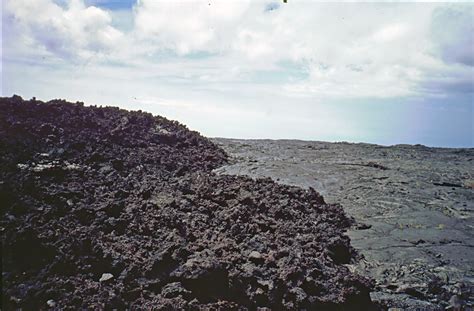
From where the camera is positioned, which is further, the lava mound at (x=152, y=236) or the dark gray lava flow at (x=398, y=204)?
the dark gray lava flow at (x=398, y=204)

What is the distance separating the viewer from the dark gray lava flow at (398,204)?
4.29 meters

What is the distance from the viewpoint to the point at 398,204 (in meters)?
6.89

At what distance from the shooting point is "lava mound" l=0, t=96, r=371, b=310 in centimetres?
399

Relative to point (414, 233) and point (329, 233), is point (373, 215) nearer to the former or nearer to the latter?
point (414, 233)

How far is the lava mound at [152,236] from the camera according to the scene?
13.1 ft

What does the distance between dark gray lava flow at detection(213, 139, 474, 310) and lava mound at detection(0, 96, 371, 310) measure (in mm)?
422

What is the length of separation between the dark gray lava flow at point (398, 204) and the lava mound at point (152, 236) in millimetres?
422

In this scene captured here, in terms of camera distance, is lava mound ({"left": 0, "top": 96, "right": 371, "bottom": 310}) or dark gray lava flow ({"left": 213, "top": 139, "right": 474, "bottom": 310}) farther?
dark gray lava flow ({"left": 213, "top": 139, "right": 474, "bottom": 310})

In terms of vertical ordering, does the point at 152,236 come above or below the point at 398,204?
below

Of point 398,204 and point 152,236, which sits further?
point 398,204

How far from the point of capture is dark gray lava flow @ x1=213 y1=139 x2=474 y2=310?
14.1 ft

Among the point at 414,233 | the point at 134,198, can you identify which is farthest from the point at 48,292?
the point at 414,233

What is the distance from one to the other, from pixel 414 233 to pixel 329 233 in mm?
1267

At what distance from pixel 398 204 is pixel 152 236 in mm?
4128
